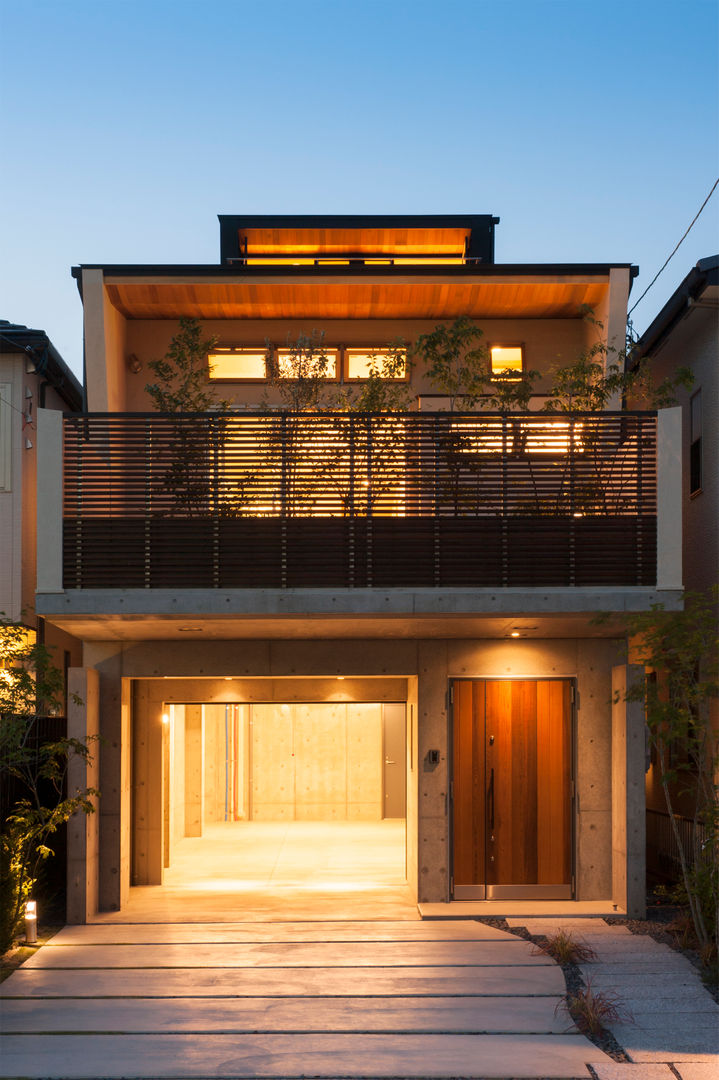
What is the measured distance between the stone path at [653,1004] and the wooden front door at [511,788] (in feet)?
4.73

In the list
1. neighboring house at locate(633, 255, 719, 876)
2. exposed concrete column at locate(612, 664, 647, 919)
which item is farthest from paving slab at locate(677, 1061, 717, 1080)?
neighboring house at locate(633, 255, 719, 876)

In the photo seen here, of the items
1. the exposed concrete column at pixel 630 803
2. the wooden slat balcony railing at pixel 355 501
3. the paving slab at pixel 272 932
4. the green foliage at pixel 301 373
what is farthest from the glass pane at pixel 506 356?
the paving slab at pixel 272 932

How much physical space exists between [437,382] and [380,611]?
3.64m

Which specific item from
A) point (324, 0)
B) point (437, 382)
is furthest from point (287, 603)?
point (324, 0)

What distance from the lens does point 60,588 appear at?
38.2 ft

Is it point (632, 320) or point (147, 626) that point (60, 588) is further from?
point (632, 320)

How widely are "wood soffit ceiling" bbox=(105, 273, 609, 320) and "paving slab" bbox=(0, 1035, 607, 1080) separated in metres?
9.05

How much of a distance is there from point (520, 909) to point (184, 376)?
24.7ft

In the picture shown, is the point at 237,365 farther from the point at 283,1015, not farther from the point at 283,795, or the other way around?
the point at 283,795

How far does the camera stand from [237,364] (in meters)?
15.3

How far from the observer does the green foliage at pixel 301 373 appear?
13477 mm

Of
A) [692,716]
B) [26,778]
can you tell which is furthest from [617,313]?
[26,778]

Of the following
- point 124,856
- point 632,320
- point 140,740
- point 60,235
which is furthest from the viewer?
point 60,235

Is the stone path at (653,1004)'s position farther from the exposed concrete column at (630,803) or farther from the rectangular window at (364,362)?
the rectangular window at (364,362)
